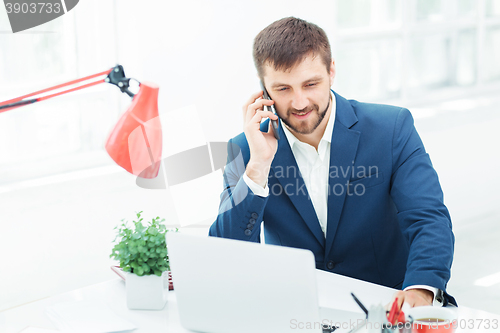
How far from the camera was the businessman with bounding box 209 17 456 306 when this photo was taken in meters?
1.61

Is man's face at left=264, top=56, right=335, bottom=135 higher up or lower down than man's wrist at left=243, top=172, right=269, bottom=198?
higher up

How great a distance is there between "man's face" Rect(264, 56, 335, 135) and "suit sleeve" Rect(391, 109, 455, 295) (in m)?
0.25

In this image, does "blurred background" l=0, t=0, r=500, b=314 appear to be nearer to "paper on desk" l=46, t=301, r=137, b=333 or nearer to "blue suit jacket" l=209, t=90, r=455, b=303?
"blue suit jacket" l=209, t=90, r=455, b=303

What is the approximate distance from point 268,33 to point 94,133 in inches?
51.4

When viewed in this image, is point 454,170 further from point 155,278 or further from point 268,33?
point 155,278

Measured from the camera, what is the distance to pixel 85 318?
51.2 inches

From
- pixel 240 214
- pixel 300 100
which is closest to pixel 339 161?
pixel 300 100

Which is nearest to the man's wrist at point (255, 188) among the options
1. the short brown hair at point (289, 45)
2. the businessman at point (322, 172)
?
the businessman at point (322, 172)

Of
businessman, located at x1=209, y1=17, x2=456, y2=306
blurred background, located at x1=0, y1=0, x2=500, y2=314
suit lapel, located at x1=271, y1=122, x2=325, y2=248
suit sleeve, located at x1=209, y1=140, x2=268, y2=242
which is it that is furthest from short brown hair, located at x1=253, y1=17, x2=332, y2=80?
blurred background, located at x1=0, y1=0, x2=500, y2=314

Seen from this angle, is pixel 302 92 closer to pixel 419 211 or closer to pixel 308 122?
pixel 308 122

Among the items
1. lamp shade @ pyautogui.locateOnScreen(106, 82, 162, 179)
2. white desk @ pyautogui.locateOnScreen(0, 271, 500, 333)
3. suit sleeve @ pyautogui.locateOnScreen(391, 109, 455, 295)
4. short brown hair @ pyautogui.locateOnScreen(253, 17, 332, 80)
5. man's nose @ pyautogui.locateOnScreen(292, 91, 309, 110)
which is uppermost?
short brown hair @ pyautogui.locateOnScreen(253, 17, 332, 80)

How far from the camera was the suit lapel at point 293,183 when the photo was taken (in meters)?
1.68

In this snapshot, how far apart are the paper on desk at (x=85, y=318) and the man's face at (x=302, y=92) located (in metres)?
0.75

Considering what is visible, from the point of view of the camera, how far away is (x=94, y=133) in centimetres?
269
